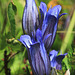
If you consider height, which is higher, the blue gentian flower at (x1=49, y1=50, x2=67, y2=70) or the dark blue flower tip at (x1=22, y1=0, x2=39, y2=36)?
the dark blue flower tip at (x1=22, y1=0, x2=39, y2=36)

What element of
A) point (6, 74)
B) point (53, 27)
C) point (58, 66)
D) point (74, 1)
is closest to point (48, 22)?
point (53, 27)

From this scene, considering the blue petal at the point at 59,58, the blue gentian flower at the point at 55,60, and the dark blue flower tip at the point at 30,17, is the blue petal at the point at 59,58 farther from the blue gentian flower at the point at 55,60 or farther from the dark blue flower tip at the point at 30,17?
the dark blue flower tip at the point at 30,17

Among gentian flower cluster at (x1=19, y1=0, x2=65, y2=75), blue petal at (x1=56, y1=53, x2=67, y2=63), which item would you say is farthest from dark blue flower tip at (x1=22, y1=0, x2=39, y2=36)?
blue petal at (x1=56, y1=53, x2=67, y2=63)

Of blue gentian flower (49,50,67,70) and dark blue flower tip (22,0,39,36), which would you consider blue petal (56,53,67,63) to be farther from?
dark blue flower tip (22,0,39,36)

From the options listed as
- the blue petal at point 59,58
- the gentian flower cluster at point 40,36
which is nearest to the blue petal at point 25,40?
the gentian flower cluster at point 40,36

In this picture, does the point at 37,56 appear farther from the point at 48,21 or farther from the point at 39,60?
the point at 48,21

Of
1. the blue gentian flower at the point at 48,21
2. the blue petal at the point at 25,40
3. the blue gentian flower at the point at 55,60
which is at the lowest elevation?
the blue gentian flower at the point at 55,60

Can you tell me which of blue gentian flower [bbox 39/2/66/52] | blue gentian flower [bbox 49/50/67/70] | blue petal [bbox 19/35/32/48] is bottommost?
blue gentian flower [bbox 49/50/67/70]

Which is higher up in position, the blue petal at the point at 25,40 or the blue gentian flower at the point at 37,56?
the blue petal at the point at 25,40

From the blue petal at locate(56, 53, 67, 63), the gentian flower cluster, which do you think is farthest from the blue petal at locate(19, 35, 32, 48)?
the blue petal at locate(56, 53, 67, 63)
